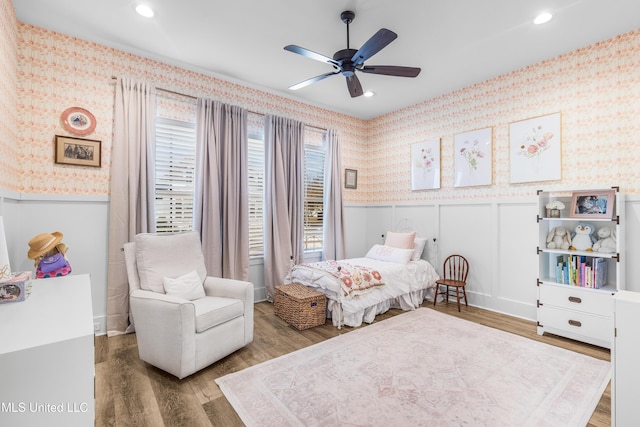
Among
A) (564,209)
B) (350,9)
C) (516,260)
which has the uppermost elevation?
(350,9)

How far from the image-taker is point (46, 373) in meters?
0.90

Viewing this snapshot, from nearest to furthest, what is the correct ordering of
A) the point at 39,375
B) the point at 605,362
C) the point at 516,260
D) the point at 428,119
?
the point at 39,375
the point at 605,362
the point at 516,260
the point at 428,119

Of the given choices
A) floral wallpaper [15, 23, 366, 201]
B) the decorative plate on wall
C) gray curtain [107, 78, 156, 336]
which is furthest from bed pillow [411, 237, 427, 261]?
the decorative plate on wall

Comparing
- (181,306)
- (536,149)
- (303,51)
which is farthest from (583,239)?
(181,306)

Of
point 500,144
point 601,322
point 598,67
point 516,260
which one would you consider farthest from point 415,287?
point 598,67

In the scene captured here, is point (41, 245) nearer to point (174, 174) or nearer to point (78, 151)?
point (78, 151)

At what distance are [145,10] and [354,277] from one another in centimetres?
323

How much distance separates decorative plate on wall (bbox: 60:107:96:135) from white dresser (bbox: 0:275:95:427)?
2528mm

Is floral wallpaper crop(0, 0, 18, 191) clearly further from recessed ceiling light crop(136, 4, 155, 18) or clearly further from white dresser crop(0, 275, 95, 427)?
white dresser crop(0, 275, 95, 427)

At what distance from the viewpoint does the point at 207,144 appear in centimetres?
368

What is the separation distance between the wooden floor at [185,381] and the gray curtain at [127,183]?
16.9 inches

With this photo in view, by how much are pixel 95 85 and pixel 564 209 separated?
201 inches

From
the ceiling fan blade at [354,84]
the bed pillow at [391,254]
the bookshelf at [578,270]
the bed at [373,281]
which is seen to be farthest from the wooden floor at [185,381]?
the ceiling fan blade at [354,84]

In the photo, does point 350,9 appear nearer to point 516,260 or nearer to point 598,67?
point 598,67
